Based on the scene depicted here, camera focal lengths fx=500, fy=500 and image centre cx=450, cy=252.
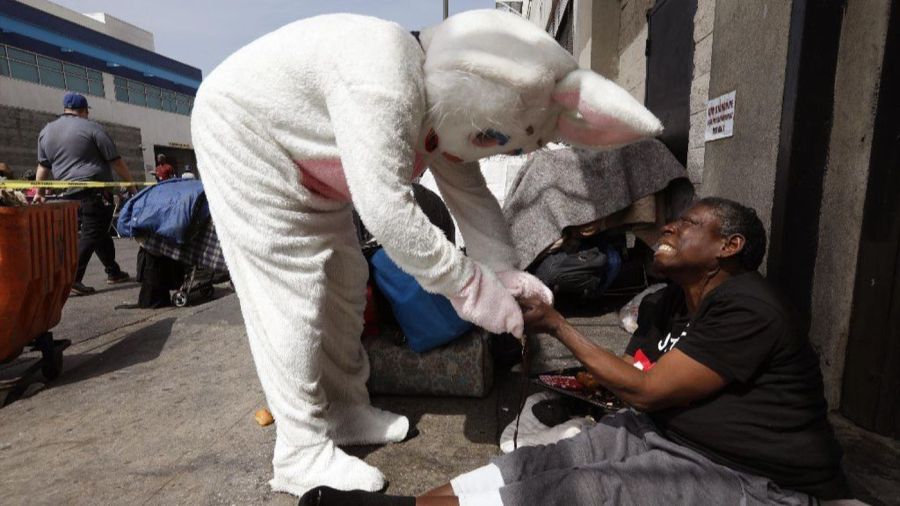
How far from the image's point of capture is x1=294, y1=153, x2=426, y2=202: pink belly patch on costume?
1554 mm

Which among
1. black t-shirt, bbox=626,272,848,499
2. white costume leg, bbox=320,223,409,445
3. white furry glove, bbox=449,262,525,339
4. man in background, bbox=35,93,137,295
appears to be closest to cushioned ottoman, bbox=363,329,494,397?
white costume leg, bbox=320,223,409,445

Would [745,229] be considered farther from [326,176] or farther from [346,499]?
[346,499]

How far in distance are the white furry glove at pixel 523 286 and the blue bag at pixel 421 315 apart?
0.78 meters

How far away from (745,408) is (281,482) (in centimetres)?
152

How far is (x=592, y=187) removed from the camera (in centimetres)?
339

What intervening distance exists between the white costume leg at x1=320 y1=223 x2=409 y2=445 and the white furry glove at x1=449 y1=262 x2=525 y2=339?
733 mm

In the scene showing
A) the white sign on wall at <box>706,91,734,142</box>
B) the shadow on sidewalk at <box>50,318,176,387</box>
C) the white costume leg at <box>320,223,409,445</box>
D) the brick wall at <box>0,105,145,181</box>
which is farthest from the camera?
the brick wall at <box>0,105,145,181</box>

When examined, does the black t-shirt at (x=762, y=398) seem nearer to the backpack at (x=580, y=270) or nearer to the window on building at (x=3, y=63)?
the backpack at (x=580, y=270)

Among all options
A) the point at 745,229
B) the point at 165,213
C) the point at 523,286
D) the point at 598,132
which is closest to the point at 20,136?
the point at 165,213

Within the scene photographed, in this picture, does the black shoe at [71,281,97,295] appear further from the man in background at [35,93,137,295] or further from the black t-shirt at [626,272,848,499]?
the black t-shirt at [626,272,848,499]

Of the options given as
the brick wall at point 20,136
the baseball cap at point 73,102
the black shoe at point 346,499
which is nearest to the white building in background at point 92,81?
the brick wall at point 20,136

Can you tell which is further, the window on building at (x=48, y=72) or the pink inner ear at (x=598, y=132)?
the window on building at (x=48, y=72)

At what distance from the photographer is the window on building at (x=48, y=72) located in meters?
17.3

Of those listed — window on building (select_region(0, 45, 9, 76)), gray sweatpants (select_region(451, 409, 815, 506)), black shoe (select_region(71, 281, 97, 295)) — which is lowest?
black shoe (select_region(71, 281, 97, 295))
